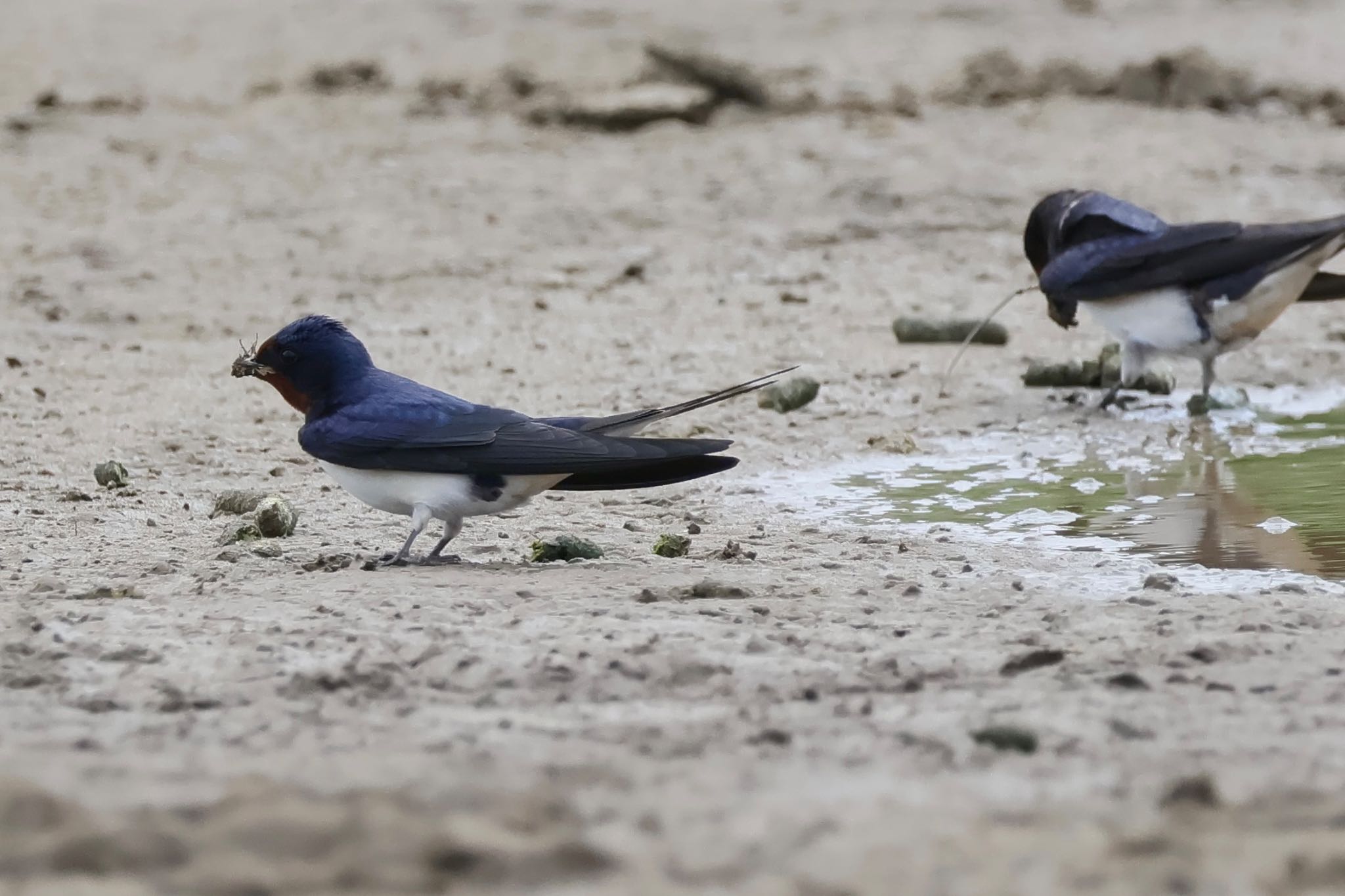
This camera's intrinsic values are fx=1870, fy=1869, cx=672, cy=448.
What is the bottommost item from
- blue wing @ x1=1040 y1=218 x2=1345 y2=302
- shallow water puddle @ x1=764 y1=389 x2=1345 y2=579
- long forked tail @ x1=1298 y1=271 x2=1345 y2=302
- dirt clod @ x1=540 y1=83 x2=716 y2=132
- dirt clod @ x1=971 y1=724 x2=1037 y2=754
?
shallow water puddle @ x1=764 y1=389 x2=1345 y2=579

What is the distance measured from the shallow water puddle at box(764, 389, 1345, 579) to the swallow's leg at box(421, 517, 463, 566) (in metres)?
1.42

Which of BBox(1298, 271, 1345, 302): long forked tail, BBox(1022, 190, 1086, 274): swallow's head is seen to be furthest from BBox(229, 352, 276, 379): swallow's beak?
BBox(1298, 271, 1345, 302): long forked tail

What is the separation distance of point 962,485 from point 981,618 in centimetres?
214

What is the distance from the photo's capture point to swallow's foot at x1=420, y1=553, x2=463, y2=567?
4.79 metres

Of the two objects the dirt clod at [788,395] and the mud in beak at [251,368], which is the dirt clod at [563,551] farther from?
the dirt clod at [788,395]

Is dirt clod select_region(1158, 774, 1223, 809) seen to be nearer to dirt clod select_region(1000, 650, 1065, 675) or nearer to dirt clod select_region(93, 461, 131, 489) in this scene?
dirt clod select_region(1000, 650, 1065, 675)

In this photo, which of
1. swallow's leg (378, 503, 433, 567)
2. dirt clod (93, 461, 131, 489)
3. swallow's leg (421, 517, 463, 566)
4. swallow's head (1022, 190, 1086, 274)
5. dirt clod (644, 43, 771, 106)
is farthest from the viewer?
dirt clod (644, 43, 771, 106)

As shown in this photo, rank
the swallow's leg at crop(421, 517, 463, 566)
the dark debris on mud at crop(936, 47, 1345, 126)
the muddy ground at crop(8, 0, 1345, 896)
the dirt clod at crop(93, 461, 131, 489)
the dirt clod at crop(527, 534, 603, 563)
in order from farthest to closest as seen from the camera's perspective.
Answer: the dark debris on mud at crop(936, 47, 1345, 126) → the dirt clod at crop(93, 461, 131, 489) → the dirt clod at crop(527, 534, 603, 563) → the swallow's leg at crop(421, 517, 463, 566) → the muddy ground at crop(8, 0, 1345, 896)

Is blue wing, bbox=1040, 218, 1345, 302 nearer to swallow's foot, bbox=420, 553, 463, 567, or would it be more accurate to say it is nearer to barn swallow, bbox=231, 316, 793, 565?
barn swallow, bbox=231, 316, 793, 565

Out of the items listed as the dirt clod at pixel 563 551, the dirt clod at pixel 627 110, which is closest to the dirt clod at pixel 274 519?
the dirt clod at pixel 563 551

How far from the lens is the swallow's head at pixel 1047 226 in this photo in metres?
8.07

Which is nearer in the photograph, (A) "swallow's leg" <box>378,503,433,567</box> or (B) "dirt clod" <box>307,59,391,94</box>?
(A) "swallow's leg" <box>378,503,433,567</box>

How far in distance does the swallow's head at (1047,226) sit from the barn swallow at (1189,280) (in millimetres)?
150

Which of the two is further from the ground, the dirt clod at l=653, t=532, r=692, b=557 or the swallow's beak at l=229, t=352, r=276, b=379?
the swallow's beak at l=229, t=352, r=276, b=379
